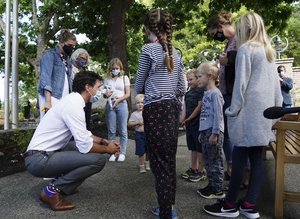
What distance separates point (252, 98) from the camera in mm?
3459

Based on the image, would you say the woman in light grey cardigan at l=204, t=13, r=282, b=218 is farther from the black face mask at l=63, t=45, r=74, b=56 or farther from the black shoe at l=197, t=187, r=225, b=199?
the black face mask at l=63, t=45, r=74, b=56

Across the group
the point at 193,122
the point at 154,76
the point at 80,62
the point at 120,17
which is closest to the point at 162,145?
the point at 154,76

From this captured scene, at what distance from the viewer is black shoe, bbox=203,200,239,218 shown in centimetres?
372

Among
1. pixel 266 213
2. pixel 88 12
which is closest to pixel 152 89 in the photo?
pixel 266 213

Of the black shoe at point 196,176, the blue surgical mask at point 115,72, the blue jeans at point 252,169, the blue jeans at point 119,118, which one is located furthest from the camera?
the blue jeans at point 119,118

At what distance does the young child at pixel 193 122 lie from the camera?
16.8 ft

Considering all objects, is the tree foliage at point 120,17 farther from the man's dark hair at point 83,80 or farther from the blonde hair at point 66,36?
the man's dark hair at point 83,80

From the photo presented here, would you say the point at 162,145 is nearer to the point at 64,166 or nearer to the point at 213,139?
the point at 213,139

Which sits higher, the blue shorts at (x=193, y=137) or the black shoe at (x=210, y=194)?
the blue shorts at (x=193, y=137)

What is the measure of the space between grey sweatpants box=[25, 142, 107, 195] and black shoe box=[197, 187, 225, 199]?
124 centimetres

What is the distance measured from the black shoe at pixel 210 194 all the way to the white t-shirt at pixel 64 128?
4.67 ft

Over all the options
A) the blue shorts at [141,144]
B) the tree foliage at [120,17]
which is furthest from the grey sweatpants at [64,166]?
the tree foliage at [120,17]

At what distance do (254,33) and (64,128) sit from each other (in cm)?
213

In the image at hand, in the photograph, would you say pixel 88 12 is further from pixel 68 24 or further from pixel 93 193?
pixel 93 193
